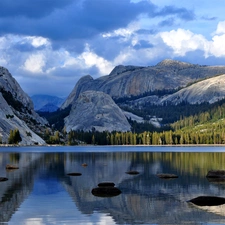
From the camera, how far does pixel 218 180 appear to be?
64.4 meters

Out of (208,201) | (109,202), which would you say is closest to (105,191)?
(109,202)

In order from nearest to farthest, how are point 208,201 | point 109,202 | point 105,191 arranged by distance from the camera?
point 208,201 → point 109,202 → point 105,191

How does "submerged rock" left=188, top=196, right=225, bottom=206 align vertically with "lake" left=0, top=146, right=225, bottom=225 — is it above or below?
above

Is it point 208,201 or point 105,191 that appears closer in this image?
point 208,201

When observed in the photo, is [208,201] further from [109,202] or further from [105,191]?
[105,191]

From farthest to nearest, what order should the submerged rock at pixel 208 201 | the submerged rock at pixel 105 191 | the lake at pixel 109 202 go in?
the submerged rock at pixel 105 191 → the submerged rock at pixel 208 201 → the lake at pixel 109 202

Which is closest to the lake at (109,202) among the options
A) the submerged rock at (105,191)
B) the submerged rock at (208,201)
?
the submerged rock at (105,191)

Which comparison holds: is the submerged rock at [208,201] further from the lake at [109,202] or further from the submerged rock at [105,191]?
the submerged rock at [105,191]

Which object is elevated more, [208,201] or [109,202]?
[208,201]

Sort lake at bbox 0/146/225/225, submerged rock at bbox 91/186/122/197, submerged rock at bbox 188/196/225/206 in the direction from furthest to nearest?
submerged rock at bbox 91/186/122/197 → submerged rock at bbox 188/196/225/206 → lake at bbox 0/146/225/225

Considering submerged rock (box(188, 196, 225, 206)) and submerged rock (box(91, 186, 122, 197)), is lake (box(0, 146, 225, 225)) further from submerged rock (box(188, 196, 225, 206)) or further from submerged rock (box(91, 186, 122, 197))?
submerged rock (box(188, 196, 225, 206))

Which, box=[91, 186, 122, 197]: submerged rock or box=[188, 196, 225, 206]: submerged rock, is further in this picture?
box=[91, 186, 122, 197]: submerged rock

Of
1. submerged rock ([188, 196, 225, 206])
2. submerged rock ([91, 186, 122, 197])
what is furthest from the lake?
submerged rock ([188, 196, 225, 206])

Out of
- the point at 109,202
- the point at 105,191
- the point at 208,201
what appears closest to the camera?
the point at 208,201
